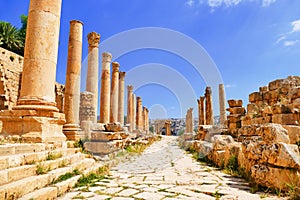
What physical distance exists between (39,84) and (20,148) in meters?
2.05

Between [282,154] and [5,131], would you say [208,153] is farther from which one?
[5,131]

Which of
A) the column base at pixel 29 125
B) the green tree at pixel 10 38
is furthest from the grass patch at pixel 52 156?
the green tree at pixel 10 38

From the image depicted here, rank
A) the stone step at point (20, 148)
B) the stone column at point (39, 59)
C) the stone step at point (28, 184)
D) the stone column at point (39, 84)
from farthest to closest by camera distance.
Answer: the stone column at point (39, 59) < the stone column at point (39, 84) < the stone step at point (20, 148) < the stone step at point (28, 184)

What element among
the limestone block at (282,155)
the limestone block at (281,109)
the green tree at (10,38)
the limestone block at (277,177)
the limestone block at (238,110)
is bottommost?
the limestone block at (277,177)

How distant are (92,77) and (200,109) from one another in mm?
18009

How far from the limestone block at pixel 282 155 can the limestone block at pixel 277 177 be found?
93 mm

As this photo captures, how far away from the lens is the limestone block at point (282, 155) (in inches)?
133

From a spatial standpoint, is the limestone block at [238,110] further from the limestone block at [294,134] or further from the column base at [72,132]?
the column base at [72,132]

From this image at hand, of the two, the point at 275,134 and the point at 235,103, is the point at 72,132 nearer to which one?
the point at 275,134

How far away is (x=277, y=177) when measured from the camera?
3480mm

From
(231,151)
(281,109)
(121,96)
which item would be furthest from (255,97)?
(121,96)

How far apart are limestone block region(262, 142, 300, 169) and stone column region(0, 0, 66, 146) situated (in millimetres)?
4480

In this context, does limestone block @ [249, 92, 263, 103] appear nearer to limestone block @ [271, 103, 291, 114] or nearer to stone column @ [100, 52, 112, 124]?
limestone block @ [271, 103, 291, 114]

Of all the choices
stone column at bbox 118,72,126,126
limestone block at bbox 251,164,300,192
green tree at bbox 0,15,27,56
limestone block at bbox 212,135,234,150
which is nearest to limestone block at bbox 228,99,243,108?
limestone block at bbox 212,135,234,150
